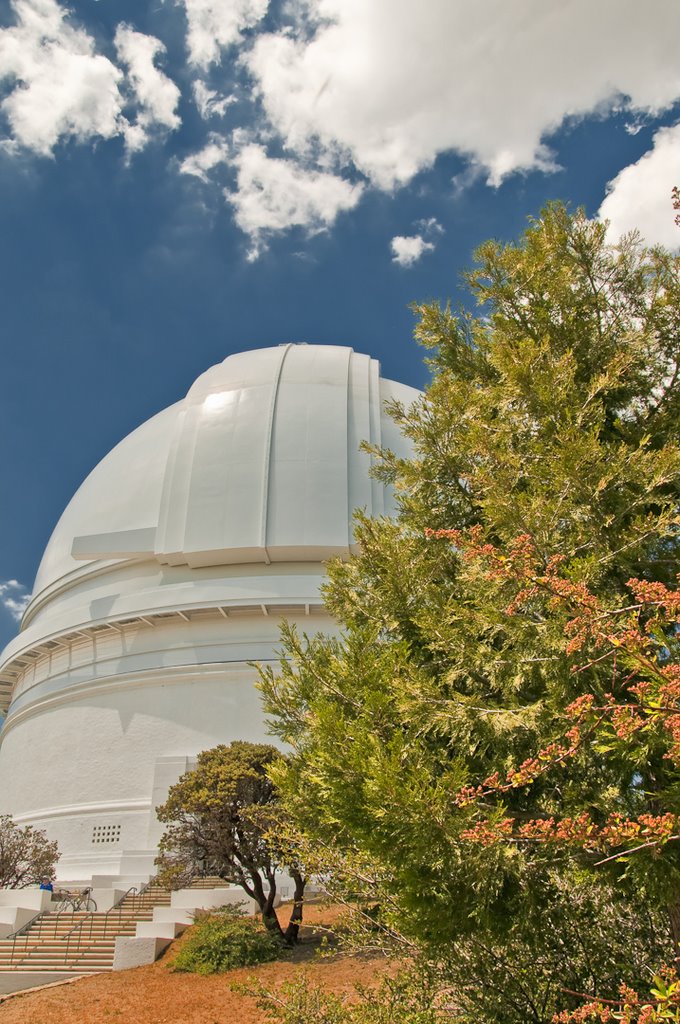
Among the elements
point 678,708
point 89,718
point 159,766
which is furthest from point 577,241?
point 89,718

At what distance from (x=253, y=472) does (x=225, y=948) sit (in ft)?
51.6

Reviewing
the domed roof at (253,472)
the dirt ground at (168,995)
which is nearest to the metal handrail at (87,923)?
the dirt ground at (168,995)

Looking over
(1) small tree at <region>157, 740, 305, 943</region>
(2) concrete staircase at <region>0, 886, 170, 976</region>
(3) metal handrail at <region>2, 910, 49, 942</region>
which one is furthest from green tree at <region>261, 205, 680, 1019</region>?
(3) metal handrail at <region>2, 910, 49, 942</region>

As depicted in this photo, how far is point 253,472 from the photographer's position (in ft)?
84.1

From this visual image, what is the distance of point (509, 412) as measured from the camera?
19.5ft

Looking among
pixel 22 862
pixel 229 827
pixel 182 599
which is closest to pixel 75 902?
pixel 22 862

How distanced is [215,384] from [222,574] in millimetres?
8440

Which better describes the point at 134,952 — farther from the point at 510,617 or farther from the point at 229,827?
the point at 510,617

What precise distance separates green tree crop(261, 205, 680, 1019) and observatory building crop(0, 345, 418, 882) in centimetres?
1759

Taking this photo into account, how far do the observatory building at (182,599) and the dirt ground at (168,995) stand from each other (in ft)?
27.4

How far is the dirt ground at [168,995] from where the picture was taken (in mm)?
10555

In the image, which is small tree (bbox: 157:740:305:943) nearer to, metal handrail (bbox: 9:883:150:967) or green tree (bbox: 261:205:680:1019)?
metal handrail (bbox: 9:883:150:967)

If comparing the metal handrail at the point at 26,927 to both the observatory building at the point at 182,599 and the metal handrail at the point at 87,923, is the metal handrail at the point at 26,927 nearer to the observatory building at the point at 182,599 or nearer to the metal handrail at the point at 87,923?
the metal handrail at the point at 87,923

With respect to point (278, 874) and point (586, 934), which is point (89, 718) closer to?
point (278, 874)
